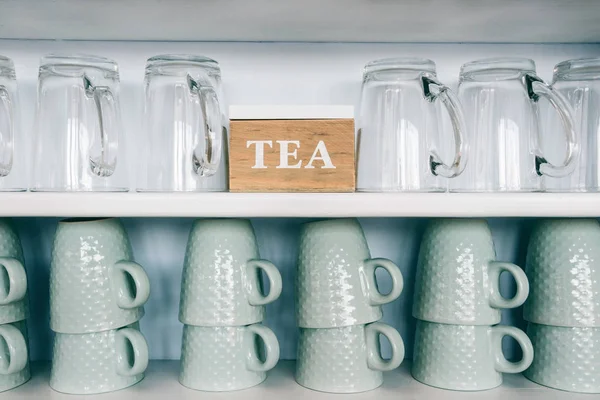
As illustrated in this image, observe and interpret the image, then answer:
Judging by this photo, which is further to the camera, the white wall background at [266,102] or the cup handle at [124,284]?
the white wall background at [266,102]

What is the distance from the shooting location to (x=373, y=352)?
Answer: 2.00 ft

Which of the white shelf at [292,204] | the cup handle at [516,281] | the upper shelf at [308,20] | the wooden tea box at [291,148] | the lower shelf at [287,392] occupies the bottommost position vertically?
the lower shelf at [287,392]

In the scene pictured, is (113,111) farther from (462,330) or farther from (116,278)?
(462,330)

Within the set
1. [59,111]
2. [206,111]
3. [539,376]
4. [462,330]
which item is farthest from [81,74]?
[539,376]

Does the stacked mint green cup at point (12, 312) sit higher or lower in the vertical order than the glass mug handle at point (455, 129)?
lower

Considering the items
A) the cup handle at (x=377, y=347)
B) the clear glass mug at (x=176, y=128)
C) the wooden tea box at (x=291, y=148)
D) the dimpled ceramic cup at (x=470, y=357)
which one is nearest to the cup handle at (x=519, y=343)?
the dimpled ceramic cup at (x=470, y=357)

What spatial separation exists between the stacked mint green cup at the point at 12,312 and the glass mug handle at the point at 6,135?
67mm

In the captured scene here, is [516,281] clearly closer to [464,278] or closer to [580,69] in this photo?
[464,278]

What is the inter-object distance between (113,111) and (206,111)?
0.12 m

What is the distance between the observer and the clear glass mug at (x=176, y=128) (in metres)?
0.63

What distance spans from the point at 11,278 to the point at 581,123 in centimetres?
62

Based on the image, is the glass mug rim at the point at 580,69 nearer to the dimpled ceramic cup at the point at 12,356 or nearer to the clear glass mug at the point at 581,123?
the clear glass mug at the point at 581,123

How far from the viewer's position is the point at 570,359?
0.61 metres

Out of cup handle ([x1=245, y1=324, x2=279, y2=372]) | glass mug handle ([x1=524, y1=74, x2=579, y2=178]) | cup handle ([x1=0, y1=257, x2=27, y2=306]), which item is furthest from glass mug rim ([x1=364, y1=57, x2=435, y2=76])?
cup handle ([x1=0, y1=257, x2=27, y2=306])
